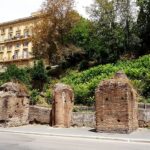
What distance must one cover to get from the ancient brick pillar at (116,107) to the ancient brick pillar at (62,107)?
3.57 m

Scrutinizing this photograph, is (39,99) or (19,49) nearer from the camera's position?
(39,99)

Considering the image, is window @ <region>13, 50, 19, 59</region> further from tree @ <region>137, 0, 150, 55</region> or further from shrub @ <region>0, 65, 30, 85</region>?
tree @ <region>137, 0, 150, 55</region>

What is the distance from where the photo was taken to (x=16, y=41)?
277 feet

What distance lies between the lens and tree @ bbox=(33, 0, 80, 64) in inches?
2135

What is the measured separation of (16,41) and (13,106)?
59906 millimetres

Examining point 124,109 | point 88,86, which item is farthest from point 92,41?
point 124,109

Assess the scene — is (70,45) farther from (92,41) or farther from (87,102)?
(87,102)

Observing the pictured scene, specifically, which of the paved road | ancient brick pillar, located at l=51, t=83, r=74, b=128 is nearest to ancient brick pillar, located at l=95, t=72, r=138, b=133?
the paved road

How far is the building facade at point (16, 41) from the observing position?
80875 mm

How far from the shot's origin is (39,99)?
35.1m

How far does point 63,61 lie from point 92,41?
4976mm

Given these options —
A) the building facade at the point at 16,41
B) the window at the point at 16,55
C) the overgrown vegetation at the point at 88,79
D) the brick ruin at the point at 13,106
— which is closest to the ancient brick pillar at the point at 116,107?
the brick ruin at the point at 13,106

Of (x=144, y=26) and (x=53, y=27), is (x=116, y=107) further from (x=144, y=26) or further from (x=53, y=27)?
(x=53, y=27)

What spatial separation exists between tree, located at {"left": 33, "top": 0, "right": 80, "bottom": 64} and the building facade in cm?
2428
